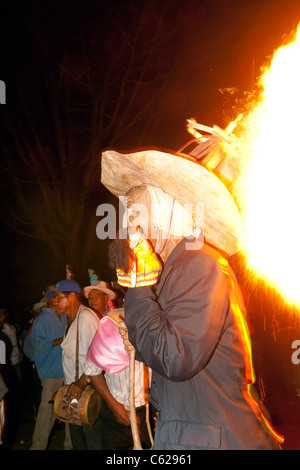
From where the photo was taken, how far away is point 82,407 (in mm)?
4156

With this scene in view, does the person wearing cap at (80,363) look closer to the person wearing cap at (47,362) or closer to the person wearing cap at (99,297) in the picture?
the person wearing cap at (99,297)

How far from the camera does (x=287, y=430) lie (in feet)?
19.6

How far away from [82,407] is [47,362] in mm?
1830

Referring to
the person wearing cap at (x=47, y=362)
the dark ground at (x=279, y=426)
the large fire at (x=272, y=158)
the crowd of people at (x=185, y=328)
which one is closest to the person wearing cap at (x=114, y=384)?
the crowd of people at (x=185, y=328)

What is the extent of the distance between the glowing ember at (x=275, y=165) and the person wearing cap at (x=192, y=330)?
0.61 metres

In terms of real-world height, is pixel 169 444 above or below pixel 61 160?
below

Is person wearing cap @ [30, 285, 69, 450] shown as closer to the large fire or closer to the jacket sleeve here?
the large fire

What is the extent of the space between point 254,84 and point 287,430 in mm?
5354

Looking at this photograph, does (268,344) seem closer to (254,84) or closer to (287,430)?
(287,430)

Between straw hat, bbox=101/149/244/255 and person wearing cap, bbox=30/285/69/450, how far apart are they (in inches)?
153

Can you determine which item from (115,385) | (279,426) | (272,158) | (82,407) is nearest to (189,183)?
(272,158)

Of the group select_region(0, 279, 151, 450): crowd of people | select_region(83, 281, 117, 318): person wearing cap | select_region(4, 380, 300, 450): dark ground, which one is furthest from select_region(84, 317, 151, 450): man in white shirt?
select_region(4, 380, 300, 450): dark ground

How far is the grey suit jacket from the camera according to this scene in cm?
188

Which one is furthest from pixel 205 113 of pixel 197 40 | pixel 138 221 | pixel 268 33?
pixel 138 221
